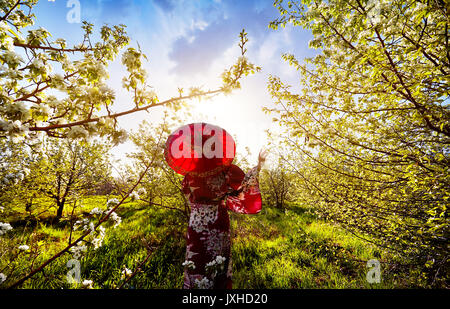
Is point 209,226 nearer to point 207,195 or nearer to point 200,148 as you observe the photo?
point 207,195

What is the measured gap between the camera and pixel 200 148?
1.91 metres

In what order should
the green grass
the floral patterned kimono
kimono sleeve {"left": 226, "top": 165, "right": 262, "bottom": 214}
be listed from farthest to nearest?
1. the green grass
2. kimono sleeve {"left": 226, "top": 165, "right": 262, "bottom": 214}
3. the floral patterned kimono

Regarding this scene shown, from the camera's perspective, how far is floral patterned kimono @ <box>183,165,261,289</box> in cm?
179

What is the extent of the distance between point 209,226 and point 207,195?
0.34 meters

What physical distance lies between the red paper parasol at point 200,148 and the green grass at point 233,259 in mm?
1341

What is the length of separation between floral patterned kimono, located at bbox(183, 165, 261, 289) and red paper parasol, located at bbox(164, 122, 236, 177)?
15 cm

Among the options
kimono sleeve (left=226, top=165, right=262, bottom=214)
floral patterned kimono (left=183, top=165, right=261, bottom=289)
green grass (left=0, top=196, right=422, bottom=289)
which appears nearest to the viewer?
floral patterned kimono (left=183, top=165, right=261, bottom=289)

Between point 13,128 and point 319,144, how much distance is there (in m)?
3.40

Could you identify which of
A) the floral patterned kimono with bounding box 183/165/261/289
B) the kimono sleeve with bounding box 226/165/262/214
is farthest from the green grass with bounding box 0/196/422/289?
the kimono sleeve with bounding box 226/165/262/214

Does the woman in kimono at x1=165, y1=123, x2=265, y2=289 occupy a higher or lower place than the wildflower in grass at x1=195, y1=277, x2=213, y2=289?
higher

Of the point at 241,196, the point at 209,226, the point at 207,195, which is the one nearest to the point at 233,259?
the point at 241,196

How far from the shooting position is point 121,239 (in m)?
4.59

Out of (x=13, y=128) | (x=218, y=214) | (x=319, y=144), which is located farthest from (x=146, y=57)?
(x=319, y=144)

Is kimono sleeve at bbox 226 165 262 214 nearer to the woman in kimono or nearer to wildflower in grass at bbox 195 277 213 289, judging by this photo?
the woman in kimono
